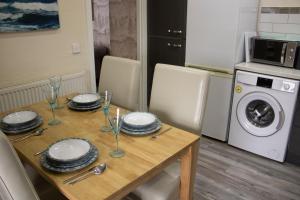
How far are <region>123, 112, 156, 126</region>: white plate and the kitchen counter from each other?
143cm

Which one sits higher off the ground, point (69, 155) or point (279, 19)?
point (279, 19)

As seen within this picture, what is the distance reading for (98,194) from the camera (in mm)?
1028

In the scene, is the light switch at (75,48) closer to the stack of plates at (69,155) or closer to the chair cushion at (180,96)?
the chair cushion at (180,96)

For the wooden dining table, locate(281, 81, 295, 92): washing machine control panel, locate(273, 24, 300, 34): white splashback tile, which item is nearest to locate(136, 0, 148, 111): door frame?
locate(273, 24, 300, 34): white splashback tile

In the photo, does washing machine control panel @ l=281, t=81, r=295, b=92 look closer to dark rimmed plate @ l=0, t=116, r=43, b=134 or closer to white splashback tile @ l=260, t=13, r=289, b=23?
white splashback tile @ l=260, t=13, r=289, b=23

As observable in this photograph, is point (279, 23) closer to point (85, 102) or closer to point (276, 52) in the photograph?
point (276, 52)

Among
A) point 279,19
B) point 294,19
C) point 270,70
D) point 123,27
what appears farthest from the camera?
point 123,27

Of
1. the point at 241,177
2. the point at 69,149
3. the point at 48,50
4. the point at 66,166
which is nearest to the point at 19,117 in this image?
the point at 69,149

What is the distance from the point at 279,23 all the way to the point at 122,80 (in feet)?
5.98

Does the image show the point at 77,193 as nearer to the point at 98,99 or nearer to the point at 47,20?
the point at 98,99

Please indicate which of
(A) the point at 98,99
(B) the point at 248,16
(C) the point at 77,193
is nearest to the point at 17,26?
(A) the point at 98,99

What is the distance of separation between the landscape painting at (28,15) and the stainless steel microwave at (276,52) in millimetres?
1997

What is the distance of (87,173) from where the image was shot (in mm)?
1159

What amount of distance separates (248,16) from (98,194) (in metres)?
2.42
